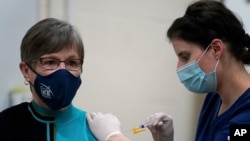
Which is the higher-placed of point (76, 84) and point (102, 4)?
point (102, 4)

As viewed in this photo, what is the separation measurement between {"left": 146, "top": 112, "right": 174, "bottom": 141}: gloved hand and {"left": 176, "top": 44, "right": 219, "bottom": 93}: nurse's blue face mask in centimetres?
22

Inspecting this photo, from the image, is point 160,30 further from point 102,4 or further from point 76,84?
point 76,84

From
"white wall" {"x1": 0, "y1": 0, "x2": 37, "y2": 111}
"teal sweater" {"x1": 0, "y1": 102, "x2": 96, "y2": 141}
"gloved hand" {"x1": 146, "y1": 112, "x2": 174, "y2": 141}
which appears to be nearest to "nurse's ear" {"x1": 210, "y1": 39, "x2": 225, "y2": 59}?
"gloved hand" {"x1": 146, "y1": 112, "x2": 174, "y2": 141}

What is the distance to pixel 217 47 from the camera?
4.70 ft

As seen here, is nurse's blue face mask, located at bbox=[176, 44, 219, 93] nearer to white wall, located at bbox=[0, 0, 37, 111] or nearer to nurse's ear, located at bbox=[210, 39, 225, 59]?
nurse's ear, located at bbox=[210, 39, 225, 59]

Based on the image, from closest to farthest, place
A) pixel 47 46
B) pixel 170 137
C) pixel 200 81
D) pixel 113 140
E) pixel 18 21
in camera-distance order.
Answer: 1. pixel 47 46
2. pixel 113 140
3. pixel 200 81
4. pixel 170 137
5. pixel 18 21

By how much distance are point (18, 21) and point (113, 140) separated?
0.95 meters

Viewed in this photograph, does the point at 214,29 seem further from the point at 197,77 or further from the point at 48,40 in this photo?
the point at 48,40

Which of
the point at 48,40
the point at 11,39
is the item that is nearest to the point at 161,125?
the point at 48,40

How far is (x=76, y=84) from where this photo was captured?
1335 mm

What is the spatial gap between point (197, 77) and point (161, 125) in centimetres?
32

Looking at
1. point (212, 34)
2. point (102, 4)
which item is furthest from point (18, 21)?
point (212, 34)

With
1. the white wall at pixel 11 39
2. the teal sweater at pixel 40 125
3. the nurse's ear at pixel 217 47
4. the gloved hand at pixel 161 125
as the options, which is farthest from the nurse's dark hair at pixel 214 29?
the white wall at pixel 11 39

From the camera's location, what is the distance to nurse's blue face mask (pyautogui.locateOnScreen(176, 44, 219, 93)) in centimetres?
148
